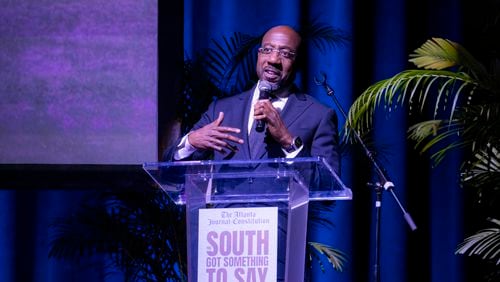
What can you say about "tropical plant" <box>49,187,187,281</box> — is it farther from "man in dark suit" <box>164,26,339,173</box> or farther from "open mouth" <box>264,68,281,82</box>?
"open mouth" <box>264,68,281,82</box>

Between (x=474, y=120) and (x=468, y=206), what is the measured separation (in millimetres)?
1418

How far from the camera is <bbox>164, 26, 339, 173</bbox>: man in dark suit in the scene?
3.08 m

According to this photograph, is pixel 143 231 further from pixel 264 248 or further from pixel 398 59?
pixel 264 248

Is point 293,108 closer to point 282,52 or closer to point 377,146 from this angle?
point 282,52

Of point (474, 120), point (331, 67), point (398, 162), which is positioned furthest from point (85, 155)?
point (474, 120)

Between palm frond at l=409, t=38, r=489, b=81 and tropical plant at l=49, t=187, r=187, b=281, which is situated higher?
palm frond at l=409, t=38, r=489, b=81

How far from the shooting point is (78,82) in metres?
4.81

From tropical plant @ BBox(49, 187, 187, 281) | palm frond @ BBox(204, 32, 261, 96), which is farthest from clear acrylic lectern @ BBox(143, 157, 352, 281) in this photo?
palm frond @ BBox(204, 32, 261, 96)

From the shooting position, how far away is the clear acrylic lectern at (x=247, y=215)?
2.31 m

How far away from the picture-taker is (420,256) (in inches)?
200

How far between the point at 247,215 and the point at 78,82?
275 cm

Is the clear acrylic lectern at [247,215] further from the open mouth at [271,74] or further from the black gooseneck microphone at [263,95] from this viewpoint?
the open mouth at [271,74]

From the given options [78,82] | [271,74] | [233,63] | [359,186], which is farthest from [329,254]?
[78,82]

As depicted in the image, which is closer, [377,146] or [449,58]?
[449,58]
